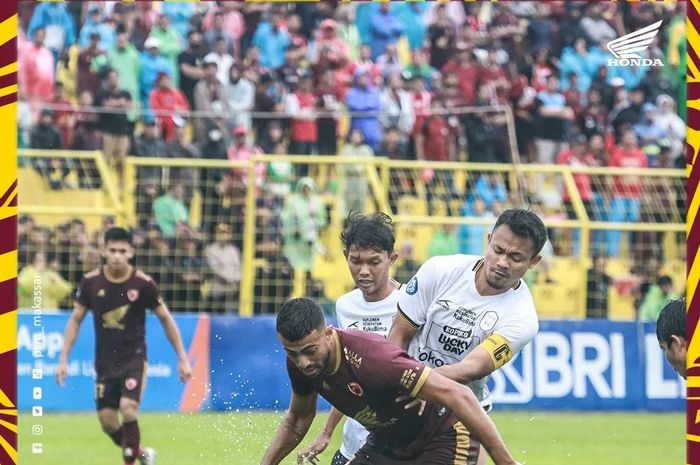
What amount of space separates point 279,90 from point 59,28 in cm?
299

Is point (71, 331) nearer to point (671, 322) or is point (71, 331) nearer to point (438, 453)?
point (438, 453)

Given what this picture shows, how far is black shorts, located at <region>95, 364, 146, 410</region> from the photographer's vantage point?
11.6 m

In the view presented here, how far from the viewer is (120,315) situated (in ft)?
38.6

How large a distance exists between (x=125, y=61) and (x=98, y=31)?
1.76 feet

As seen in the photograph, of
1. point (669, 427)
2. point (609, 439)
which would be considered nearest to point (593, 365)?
point (669, 427)

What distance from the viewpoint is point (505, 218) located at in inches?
268

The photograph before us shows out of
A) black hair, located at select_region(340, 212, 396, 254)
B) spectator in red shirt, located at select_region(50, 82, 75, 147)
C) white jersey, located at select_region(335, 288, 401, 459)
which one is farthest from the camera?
spectator in red shirt, located at select_region(50, 82, 75, 147)

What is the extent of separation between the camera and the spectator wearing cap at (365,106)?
754 inches

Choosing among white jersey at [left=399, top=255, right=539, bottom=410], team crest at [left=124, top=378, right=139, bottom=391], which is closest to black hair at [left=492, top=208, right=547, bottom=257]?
white jersey at [left=399, top=255, right=539, bottom=410]

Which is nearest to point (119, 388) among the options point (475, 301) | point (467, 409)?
point (475, 301)

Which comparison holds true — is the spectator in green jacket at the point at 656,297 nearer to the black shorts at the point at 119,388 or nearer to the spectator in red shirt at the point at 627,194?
the spectator in red shirt at the point at 627,194

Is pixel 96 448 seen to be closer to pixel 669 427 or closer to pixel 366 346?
pixel 669 427

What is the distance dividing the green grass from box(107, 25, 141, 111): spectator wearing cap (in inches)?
178

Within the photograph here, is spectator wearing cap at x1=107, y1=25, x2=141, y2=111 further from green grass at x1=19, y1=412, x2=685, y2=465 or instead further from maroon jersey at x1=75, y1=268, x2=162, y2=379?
maroon jersey at x1=75, y1=268, x2=162, y2=379
